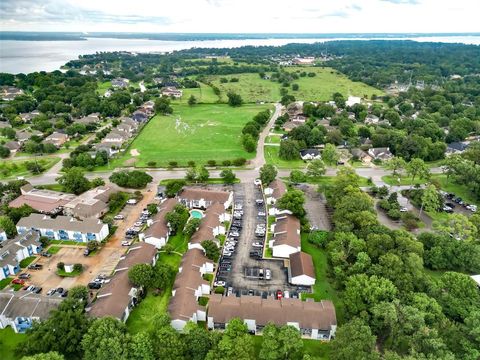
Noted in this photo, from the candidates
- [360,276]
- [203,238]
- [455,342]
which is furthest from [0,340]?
A: [455,342]

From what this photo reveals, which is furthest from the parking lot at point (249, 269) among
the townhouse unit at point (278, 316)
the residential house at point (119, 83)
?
the residential house at point (119, 83)

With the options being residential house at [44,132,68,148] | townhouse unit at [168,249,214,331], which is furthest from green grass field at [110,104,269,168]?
townhouse unit at [168,249,214,331]

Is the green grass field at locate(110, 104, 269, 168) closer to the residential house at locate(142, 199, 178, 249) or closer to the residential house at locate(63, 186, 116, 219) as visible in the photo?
the residential house at locate(63, 186, 116, 219)

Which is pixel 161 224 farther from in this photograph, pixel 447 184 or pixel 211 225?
pixel 447 184

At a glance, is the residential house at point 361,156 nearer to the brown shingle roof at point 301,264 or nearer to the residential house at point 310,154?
the residential house at point 310,154

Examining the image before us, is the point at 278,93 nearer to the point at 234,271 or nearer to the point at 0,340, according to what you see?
the point at 234,271
